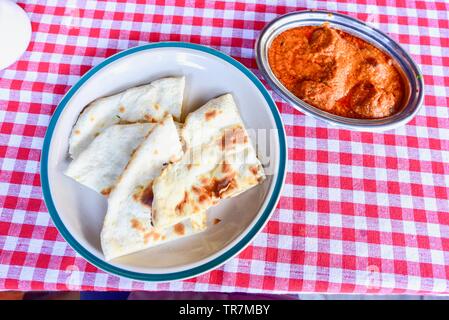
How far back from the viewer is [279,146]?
1.34m

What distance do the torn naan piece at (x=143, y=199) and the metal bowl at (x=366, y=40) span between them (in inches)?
19.2

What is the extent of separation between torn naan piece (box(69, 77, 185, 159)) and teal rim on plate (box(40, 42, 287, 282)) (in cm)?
9

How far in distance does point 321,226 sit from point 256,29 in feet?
2.91

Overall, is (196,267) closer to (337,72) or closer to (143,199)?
(143,199)

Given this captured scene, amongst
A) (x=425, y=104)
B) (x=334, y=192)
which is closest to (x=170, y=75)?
(x=334, y=192)

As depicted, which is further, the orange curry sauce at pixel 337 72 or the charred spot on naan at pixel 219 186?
the orange curry sauce at pixel 337 72

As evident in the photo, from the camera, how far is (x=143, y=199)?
127 centimetres

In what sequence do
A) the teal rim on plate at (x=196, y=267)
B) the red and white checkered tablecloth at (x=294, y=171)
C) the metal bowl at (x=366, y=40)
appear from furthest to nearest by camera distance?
the metal bowl at (x=366, y=40), the red and white checkered tablecloth at (x=294, y=171), the teal rim on plate at (x=196, y=267)

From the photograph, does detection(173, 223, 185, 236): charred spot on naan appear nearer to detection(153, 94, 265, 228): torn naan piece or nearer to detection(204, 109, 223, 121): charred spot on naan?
detection(153, 94, 265, 228): torn naan piece

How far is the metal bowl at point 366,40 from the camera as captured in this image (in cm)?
142

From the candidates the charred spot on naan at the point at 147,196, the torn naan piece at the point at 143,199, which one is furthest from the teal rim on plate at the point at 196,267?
the charred spot on naan at the point at 147,196

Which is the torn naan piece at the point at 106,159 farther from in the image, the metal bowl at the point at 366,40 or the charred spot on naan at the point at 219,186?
the metal bowl at the point at 366,40

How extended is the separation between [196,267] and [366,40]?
→ 1150 millimetres

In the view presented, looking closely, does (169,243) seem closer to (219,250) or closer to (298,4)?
(219,250)
